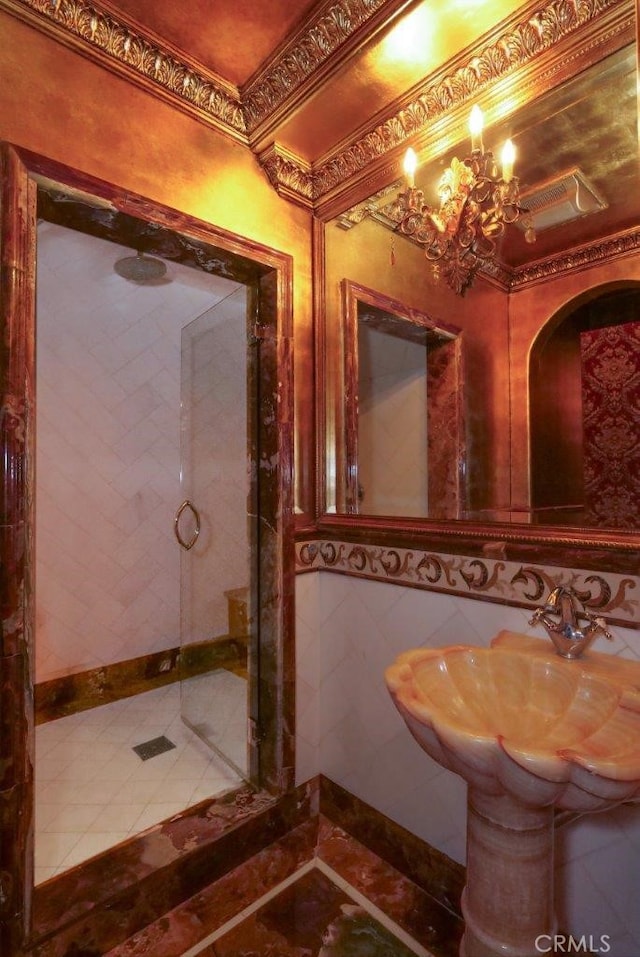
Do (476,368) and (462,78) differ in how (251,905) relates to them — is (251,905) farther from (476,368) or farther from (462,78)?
(462,78)

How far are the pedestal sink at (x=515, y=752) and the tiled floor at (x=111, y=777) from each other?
3.92 feet

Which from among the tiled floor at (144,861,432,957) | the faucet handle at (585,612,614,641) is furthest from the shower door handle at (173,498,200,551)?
the faucet handle at (585,612,614,641)

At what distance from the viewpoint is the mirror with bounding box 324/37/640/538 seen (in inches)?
46.5

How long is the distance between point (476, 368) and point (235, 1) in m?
1.24

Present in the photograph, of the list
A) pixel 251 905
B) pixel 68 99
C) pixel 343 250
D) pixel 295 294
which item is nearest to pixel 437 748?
pixel 251 905

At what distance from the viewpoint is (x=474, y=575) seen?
1376 mm

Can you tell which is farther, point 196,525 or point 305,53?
point 196,525

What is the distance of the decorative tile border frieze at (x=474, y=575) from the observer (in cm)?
112

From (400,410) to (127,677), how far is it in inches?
91.8

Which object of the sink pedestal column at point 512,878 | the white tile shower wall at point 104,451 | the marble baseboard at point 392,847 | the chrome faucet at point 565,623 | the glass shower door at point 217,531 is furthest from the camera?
the white tile shower wall at point 104,451

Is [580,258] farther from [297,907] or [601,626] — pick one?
[297,907]

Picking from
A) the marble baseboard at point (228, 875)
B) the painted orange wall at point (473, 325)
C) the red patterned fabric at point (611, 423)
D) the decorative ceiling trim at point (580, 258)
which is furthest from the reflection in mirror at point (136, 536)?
the red patterned fabric at point (611, 423)

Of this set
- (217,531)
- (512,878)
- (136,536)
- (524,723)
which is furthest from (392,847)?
(136,536)

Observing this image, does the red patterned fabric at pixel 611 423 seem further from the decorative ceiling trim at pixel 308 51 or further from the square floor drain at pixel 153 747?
the square floor drain at pixel 153 747
